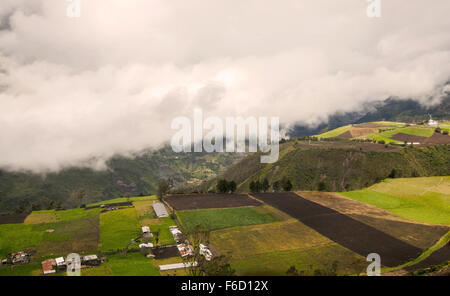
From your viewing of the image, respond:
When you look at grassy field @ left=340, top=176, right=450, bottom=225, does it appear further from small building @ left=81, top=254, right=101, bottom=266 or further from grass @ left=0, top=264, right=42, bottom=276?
grass @ left=0, top=264, right=42, bottom=276

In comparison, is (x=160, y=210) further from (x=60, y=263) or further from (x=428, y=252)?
(x=428, y=252)

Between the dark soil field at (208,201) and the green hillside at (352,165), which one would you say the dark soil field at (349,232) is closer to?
the dark soil field at (208,201)

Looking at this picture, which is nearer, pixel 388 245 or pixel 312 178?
pixel 388 245

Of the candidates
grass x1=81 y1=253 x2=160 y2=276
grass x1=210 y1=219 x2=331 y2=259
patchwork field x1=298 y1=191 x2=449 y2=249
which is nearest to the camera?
grass x1=81 y1=253 x2=160 y2=276

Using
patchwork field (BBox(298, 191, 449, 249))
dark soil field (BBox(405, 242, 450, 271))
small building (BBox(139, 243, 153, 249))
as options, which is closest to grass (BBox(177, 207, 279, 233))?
small building (BBox(139, 243, 153, 249))
